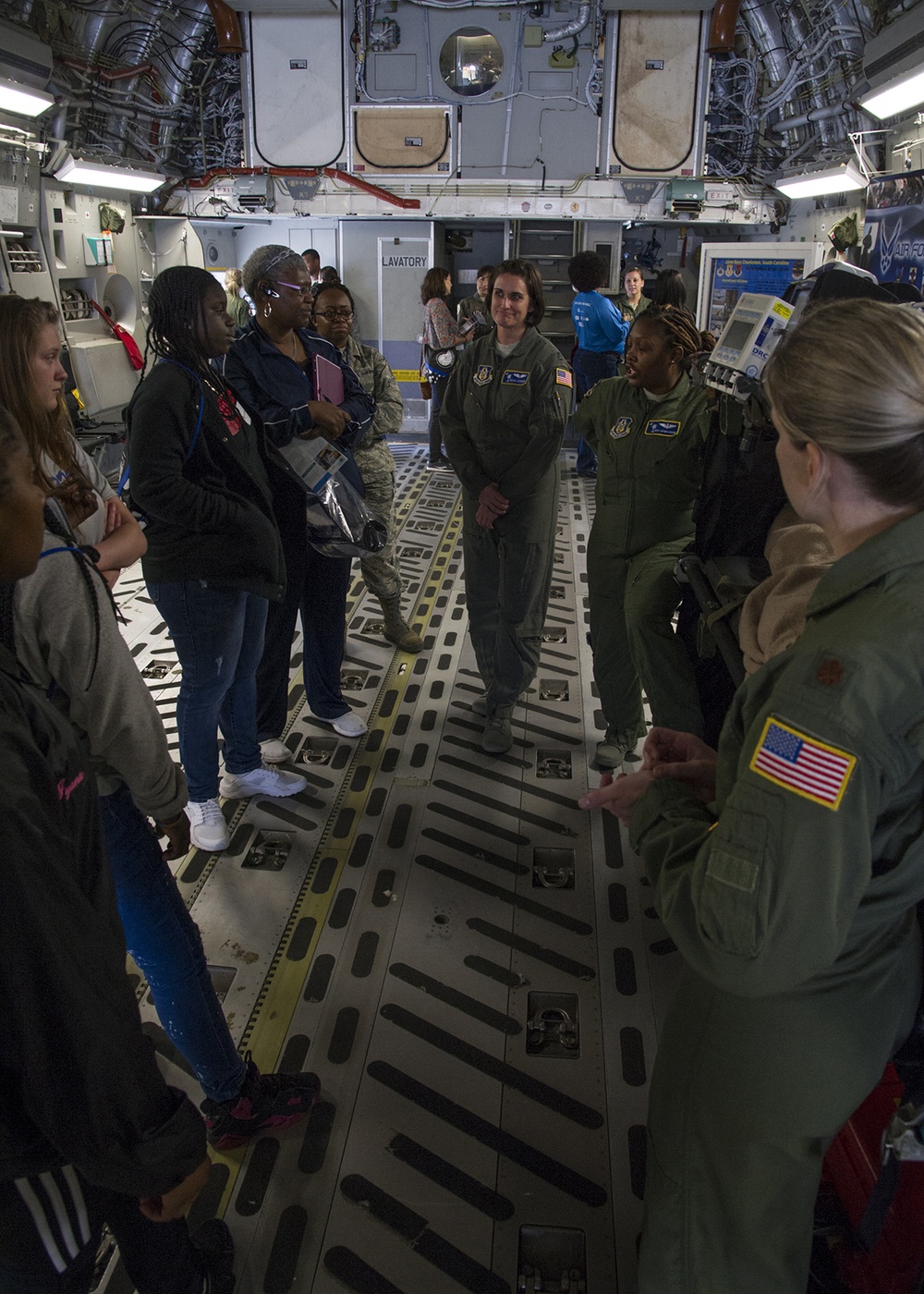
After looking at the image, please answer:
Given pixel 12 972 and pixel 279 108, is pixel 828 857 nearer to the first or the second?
pixel 12 972

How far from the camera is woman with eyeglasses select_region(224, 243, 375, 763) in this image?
3.21m

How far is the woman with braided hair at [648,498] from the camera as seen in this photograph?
2.85m

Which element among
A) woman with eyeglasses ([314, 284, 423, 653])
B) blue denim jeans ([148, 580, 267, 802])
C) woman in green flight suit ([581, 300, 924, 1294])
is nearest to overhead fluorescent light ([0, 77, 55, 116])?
woman with eyeglasses ([314, 284, 423, 653])

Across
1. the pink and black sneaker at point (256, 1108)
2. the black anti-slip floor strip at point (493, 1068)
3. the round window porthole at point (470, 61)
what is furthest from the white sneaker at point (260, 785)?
the round window porthole at point (470, 61)

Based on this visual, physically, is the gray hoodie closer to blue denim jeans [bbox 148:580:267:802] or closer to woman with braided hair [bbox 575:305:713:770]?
blue denim jeans [bbox 148:580:267:802]

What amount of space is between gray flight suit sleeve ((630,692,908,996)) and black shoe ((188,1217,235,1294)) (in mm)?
1328

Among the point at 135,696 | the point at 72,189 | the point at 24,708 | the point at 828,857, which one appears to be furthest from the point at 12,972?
the point at 72,189

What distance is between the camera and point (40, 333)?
2.11 m

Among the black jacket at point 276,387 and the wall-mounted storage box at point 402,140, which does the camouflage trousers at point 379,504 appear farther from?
the wall-mounted storage box at point 402,140

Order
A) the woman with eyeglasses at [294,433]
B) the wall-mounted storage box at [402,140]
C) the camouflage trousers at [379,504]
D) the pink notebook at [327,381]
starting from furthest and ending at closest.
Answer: the wall-mounted storage box at [402,140] → the camouflage trousers at [379,504] → the pink notebook at [327,381] → the woman with eyeglasses at [294,433]

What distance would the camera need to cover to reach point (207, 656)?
9.75 feet

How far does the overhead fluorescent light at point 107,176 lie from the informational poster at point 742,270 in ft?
17.2

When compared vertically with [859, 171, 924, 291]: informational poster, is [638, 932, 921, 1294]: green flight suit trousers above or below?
below

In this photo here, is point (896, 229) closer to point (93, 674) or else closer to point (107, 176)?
point (93, 674)
